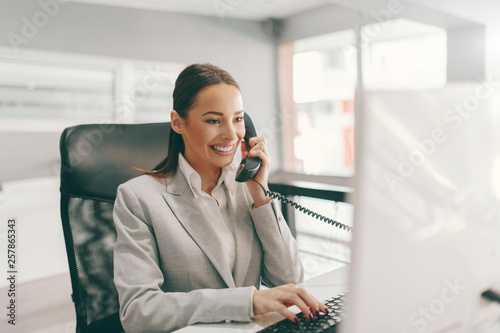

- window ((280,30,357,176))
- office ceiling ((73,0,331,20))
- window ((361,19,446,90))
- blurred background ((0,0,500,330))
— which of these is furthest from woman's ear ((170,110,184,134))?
window ((280,30,357,176))

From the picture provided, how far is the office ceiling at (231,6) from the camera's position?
13.2 ft

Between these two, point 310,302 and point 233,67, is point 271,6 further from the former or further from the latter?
point 310,302

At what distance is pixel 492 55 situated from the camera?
10.6 ft

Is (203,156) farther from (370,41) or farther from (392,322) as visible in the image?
(370,41)

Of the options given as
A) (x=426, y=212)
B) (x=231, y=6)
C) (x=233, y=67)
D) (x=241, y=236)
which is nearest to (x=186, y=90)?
(x=241, y=236)

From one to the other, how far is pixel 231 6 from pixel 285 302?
4229 mm

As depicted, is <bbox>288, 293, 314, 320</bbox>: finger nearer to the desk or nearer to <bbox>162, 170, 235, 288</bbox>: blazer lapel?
the desk

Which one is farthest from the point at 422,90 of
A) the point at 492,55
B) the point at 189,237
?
the point at 492,55

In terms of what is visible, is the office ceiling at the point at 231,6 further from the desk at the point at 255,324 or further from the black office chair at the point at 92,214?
the desk at the point at 255,324

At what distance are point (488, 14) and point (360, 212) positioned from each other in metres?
3.51

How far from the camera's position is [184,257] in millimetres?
1018

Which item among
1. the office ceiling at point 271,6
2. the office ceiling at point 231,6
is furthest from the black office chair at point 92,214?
the office ceiling at point 231,6

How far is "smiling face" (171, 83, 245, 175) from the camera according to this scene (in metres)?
1.10

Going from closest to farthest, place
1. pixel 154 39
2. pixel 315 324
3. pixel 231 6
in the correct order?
1. pixel 315 324
2. pixel 154 39
3. pixel 231 6
